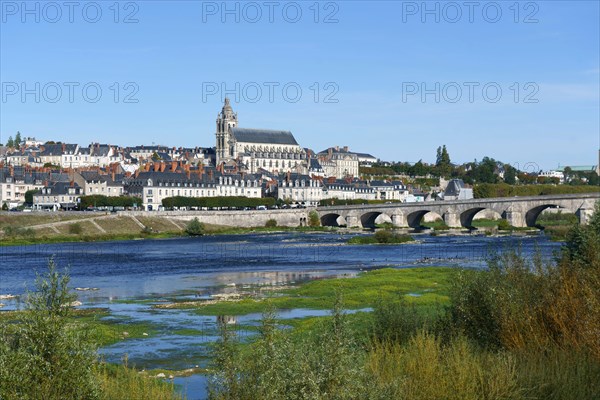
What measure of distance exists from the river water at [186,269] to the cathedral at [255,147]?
8469 centimetres

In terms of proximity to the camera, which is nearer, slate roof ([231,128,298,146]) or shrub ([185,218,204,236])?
shrub ([185,218,204,236])

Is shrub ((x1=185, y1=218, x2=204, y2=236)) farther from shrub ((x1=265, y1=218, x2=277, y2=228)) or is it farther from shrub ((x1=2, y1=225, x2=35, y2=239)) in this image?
shrub ((x1=2, y1=225, x2=35, y2=239))

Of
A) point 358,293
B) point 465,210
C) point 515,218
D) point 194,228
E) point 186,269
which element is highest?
point 465,210

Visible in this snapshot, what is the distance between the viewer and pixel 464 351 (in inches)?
587

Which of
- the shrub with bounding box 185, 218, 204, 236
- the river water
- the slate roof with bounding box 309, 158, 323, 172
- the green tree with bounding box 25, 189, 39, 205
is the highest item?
the slate roof with bounding box 309, 158, 323, 172

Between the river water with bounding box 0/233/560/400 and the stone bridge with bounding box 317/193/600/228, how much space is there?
15.6m

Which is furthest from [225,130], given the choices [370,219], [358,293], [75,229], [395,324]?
[395,324]

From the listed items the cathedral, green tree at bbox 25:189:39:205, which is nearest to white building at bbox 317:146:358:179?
the cathedral

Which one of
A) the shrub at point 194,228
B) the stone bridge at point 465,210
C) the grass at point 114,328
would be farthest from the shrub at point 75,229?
the grass at point 114,328

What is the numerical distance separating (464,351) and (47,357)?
23.3 ft

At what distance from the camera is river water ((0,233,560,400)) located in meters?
24.1

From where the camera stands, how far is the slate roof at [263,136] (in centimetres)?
18075

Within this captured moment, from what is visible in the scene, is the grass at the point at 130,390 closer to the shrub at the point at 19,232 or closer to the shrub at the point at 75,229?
the shrub at the point at 19,232

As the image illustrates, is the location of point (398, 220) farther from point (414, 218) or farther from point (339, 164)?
point (339, 164)
